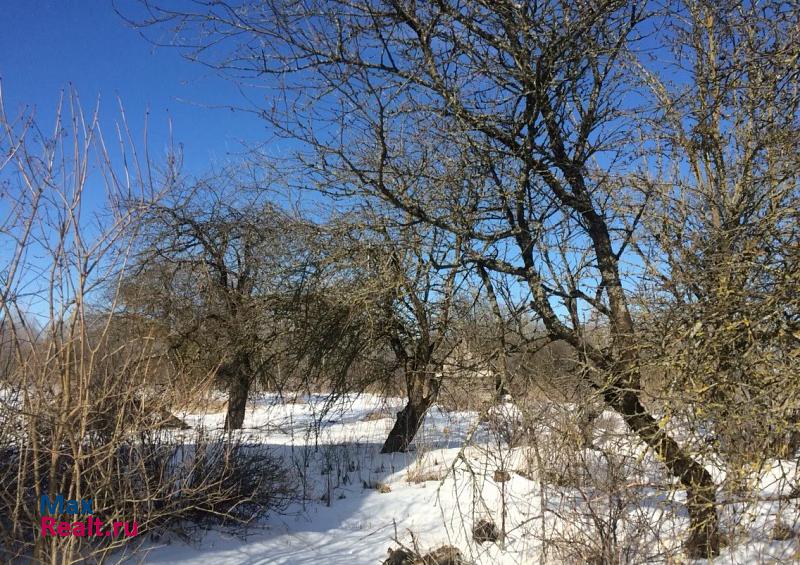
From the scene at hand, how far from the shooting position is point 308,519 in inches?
218

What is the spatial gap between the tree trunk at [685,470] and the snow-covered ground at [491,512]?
0.11 m

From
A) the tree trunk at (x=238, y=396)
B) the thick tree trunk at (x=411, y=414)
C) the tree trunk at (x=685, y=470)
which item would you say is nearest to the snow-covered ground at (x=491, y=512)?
the tree trunk at (x=685, y=470)

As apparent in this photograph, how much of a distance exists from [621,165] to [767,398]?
221 centimetres

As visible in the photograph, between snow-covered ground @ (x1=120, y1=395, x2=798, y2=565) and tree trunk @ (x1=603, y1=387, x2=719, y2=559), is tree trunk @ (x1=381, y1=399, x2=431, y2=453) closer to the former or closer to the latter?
snow-covered ground @ (x1=120, y1=395, x2=798, y2=565)

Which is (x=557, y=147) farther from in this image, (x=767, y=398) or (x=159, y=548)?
(x=159, y=548)

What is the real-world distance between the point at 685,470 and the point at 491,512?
2.08m

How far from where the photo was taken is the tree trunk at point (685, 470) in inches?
123

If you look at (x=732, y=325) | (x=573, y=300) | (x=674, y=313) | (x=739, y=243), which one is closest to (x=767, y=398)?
(x=732, y=325)

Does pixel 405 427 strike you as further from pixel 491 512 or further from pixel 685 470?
pixel 685 470

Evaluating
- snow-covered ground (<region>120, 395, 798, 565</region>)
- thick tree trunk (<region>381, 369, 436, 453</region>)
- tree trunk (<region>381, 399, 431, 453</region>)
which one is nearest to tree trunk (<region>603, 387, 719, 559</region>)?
snow-covered ground (<region>120, 395, 798, 565</region>)

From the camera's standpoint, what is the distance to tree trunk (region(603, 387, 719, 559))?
313 centimetres

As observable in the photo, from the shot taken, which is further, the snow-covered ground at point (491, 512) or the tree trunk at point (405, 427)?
A: the tree trunk at point (405, 427)

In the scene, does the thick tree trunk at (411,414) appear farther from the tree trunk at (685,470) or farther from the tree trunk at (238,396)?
the tree trunk at (685,470)

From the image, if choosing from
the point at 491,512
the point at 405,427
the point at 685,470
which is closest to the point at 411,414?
the point at 405,427
